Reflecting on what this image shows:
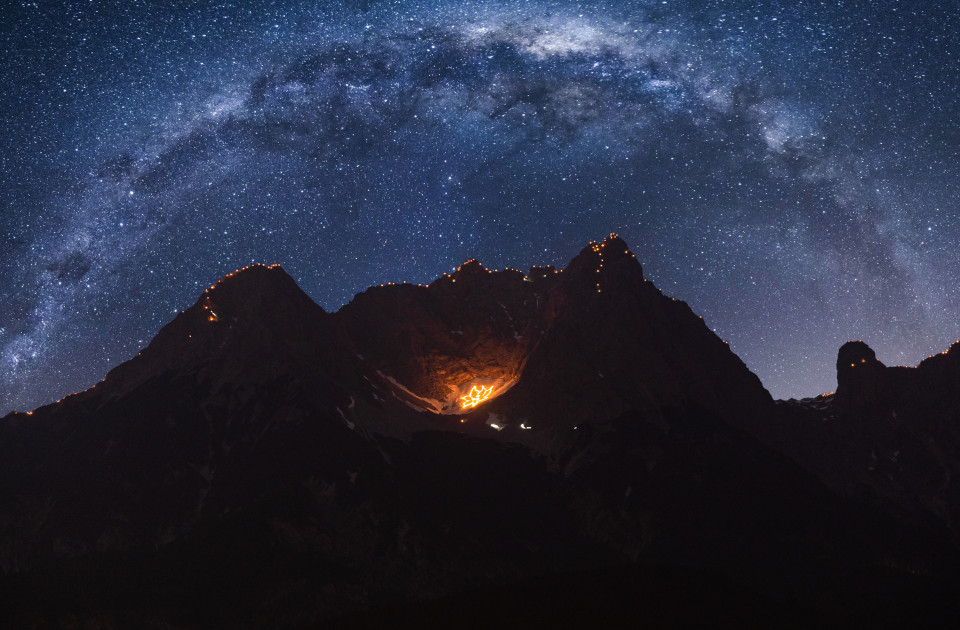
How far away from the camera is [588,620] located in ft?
425

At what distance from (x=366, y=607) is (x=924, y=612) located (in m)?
129

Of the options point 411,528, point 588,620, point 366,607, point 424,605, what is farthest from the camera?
point 411,528

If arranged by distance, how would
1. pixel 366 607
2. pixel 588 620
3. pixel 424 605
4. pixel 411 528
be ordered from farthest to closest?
pixel 411 528
pixel 366 607
pixel 424 605
pixel 588 620

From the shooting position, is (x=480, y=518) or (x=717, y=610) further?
(x=480, y=518)

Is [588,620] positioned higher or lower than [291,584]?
lower

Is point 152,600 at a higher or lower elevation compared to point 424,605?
higher

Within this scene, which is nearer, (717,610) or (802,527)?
(717,610)

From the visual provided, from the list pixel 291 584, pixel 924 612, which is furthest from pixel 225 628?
pixel 924 612

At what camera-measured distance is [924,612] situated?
494 feet

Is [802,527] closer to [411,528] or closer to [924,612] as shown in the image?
[924,612]

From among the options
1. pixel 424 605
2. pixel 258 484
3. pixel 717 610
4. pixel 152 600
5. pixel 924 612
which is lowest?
pixel 924 612

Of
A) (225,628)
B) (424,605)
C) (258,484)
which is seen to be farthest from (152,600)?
(424,605)

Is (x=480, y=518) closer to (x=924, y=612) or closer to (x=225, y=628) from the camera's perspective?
(x=225, y=628)

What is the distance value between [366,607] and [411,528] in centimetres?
2898
